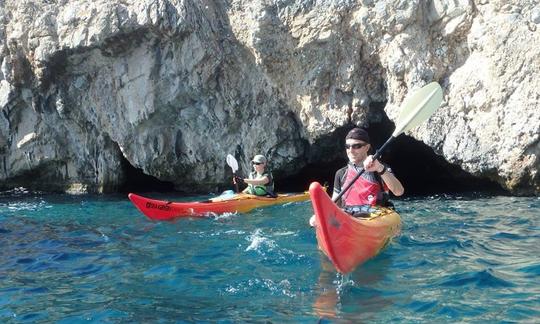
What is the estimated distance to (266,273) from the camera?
6.02 m

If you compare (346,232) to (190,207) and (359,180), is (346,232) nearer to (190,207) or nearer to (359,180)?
(359,180)

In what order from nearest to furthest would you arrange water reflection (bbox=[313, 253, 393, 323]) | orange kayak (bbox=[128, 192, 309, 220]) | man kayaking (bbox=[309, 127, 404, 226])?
water reflection (bbox=[313, 253, 393, 323]), man kayaking (bbox=[309, 127, 404, 226]), orange kayak (bbox=[128, 192, 309, 220])

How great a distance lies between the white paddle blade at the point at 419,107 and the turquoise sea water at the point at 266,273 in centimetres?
153

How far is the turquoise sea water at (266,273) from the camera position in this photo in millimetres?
4754

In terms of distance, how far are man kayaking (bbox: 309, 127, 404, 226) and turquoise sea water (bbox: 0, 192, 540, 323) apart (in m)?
0.68

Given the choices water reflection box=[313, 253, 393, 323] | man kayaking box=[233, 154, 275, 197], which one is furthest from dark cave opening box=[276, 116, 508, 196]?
water reflection box=[313, 253, 393, 323]

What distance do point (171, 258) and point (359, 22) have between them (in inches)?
291

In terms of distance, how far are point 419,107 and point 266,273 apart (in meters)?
3.00

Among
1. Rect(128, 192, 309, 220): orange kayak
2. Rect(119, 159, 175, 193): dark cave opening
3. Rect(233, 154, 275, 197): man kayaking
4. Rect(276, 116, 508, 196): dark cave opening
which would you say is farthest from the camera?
Rect(119, 159, 175, 193): dark cave opening

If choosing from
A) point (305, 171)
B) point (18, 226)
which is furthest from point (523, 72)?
point (18, 226)

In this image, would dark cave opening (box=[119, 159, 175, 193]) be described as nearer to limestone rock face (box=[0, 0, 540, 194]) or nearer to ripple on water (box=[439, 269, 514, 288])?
limestone rock face (box=[0, 0, 540, 194])

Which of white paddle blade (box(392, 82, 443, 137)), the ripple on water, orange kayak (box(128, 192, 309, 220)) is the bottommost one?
the ripple on water

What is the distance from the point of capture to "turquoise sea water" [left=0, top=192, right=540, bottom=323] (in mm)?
4754

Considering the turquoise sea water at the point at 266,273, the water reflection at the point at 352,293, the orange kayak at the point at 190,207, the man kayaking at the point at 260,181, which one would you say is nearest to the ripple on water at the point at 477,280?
the turquoise sea water at the point at 266,273
